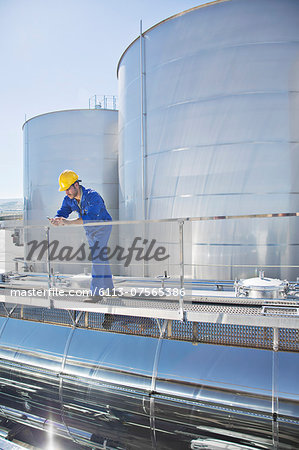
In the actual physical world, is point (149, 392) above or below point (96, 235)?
below

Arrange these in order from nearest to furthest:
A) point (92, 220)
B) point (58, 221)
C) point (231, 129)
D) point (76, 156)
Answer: point (58, 221) → point (92, 220) → point (231, 129) → point (76, 156)

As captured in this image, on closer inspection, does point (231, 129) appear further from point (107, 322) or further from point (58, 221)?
point (107, 322)

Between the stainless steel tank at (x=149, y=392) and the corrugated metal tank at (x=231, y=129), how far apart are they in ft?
10.8

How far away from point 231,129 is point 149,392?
4992 millimetres

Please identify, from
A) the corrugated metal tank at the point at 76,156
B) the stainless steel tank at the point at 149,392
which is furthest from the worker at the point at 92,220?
the corrugated metal tank at the point at 76,156

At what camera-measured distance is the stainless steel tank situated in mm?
2422

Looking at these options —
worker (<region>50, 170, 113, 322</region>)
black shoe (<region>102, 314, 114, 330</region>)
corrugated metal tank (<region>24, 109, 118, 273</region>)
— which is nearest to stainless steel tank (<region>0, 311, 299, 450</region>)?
black shoe (<region>102, 314, 114, 330</region>)

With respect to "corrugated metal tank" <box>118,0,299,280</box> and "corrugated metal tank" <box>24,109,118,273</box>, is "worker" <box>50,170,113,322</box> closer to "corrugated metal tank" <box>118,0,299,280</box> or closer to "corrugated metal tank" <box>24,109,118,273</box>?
"corrugated metal tank" <box>118,0,299,280</box>

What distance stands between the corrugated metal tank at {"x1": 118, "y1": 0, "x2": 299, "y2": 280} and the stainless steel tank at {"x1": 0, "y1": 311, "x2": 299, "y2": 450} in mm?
3305

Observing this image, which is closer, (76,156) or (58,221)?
(58,221)

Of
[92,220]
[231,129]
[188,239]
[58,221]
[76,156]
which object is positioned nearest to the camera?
[58,221]

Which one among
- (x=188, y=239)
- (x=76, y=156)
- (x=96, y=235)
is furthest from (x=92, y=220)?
(x=76, y=156)

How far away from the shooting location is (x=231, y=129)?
6.10 m

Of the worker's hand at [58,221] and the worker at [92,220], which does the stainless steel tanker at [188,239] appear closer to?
the worker at [92,220]
